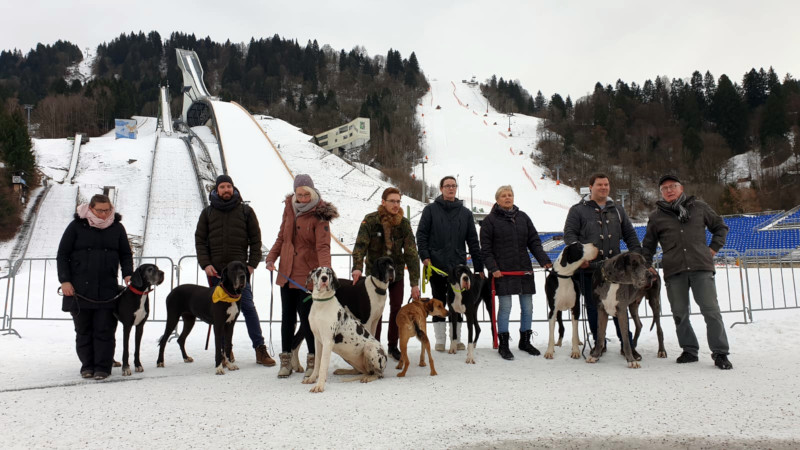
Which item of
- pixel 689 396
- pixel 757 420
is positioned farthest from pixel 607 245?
pixel 757 420

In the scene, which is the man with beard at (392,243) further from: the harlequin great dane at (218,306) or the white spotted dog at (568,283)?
the white spotted dog at (568,283)

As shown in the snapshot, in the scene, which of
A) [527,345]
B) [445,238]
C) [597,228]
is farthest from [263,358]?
[597,228]

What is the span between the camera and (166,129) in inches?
2039

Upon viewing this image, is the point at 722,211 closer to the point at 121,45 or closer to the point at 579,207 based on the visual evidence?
the point at 579,207

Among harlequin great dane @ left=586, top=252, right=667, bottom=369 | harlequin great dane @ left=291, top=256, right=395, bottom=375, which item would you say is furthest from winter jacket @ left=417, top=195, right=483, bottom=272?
harlequin great dane @ left=586, top=252, right=667, bottom=369

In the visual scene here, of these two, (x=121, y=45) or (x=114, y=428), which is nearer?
(x=114, y=428)

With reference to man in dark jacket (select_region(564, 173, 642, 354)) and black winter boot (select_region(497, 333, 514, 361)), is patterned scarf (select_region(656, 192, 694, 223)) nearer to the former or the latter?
man in dark jacket (select_region(564, 173, 642, 354))

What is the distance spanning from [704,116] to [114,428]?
82339mm

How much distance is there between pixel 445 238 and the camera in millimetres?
5660

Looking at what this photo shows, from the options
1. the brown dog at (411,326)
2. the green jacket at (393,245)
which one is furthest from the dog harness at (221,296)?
the brown dog at (411,326)

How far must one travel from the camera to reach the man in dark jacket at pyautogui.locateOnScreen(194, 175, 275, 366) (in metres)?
5.28

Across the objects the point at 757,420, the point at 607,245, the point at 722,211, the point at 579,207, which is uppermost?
the point at 722,211

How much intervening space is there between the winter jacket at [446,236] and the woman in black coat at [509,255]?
17cm

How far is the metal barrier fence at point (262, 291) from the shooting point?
7816 millimetres
